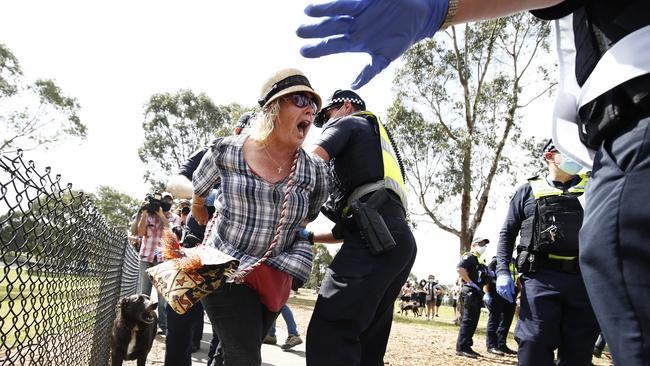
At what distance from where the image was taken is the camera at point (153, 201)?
6.58 meters

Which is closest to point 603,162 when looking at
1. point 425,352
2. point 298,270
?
point 298,270

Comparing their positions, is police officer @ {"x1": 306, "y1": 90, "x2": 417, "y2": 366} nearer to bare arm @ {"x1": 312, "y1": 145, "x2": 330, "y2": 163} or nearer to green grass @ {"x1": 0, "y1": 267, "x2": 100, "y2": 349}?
bare arm @ {"x1": 312, "y1": 145, "x2": 330, "y2": 163}

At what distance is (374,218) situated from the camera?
2.60 meters

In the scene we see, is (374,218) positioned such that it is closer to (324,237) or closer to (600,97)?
(324,237)

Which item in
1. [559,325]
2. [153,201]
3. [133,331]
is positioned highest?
[153,201]

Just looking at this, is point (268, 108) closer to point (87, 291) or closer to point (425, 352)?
point (87, 291)

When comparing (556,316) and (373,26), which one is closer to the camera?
(373,26)

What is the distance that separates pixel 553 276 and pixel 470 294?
20.9 ft

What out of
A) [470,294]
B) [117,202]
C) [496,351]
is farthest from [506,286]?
[117,202]

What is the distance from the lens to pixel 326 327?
8.13 feet

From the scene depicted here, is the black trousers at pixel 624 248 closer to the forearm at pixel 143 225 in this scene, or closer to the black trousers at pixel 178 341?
the black trousers at pixel 178 341

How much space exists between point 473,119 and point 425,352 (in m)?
11.8

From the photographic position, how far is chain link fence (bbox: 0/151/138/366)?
7.13 ft

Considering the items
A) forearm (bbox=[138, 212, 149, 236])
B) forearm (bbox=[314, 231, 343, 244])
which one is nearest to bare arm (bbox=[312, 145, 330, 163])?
forearm (bbox=[314, 231, 343, 244])
